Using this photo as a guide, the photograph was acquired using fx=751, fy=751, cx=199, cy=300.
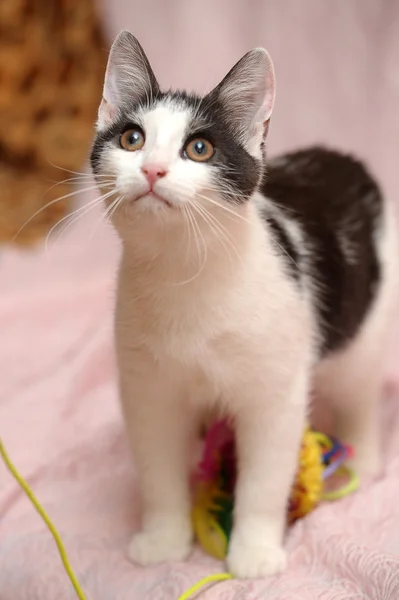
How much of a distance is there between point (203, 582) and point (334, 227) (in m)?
0.58

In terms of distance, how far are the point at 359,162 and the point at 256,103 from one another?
507 mm

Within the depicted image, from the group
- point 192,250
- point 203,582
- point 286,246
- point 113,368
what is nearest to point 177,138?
point 192,250

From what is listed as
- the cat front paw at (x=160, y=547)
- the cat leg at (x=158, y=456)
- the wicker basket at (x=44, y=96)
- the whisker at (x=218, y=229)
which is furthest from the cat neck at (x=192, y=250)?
the wicker basket at (x=44, y=96)

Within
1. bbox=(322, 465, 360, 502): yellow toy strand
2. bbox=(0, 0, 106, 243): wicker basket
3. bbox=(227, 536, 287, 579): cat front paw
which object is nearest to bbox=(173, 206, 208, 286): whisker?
bbox=(227, 536, 287, 579): cat front paw

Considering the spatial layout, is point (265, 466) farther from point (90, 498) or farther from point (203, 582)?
point (90, 498)

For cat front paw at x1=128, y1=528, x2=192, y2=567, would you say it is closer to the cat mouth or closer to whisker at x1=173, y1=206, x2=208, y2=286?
whisker at x1=173, y1=206, x2=208, y2=286

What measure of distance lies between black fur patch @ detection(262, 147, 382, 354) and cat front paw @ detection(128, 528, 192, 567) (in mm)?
363

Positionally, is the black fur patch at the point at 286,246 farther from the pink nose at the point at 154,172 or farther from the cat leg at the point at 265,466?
the pink nose at the point at 154,172

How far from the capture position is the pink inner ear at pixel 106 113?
96 cm

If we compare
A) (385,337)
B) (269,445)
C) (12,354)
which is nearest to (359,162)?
(385,337)

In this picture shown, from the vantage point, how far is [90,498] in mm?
1278

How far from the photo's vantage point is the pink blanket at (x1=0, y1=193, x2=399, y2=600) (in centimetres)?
104

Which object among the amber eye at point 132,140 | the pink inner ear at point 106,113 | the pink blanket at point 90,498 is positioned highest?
the pink inner ear at point 106,113

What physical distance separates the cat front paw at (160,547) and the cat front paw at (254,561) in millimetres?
83
